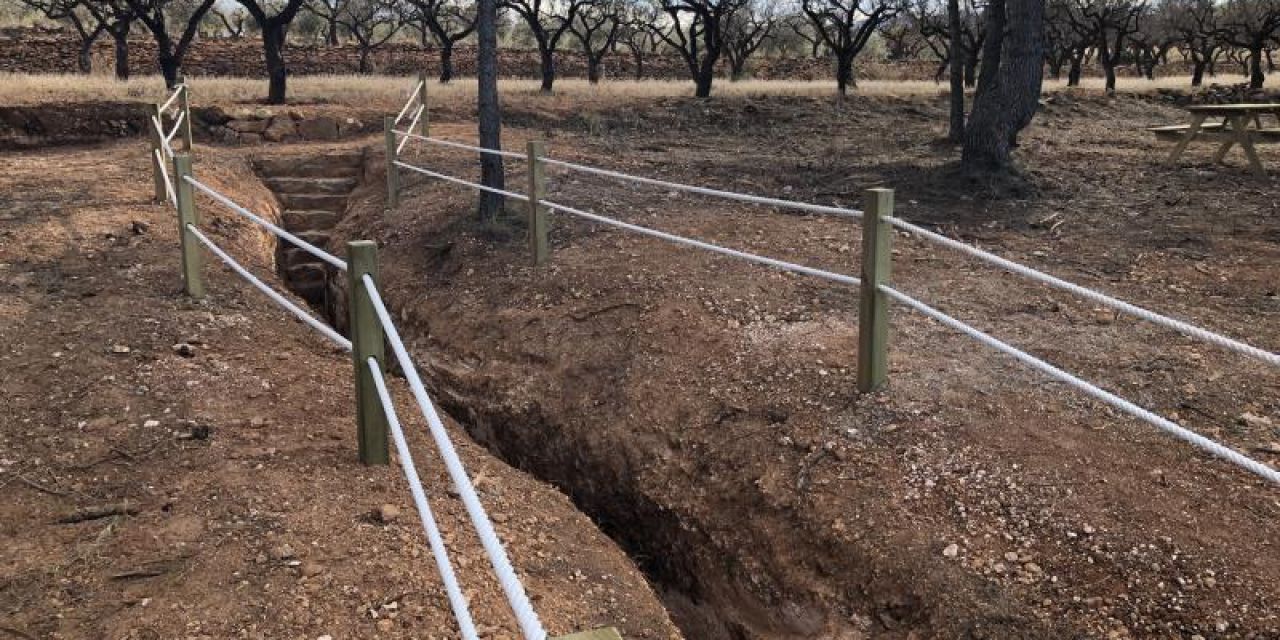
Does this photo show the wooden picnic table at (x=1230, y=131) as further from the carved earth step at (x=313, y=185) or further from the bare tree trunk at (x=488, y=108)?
the carved earth step at (x=313, y=185)

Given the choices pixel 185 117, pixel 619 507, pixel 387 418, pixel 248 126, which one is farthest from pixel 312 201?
pixel 387 418

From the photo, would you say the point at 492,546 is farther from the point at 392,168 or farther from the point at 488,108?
the point at 392,168

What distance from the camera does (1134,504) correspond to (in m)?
3.85

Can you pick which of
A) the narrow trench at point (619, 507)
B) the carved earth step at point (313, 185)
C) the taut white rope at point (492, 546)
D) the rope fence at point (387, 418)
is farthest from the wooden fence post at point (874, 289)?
the carved earth step at point (313, 185)

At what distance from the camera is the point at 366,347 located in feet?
12.6

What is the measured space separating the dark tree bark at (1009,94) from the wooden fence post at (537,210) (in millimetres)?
5135

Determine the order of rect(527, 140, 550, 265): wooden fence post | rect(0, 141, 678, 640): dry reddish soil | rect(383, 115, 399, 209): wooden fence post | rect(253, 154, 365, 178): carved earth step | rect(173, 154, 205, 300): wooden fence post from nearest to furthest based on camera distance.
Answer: rect(0, 141, 678, 640): dry reddish soil → rect(173, 154, 205, 300): wooden fence post → rect(527, 140, 550, 265): wooden fence post → rect(383, 115, 399, 209): wooden fence post → rect(253, 154, 365, 178): carved earth step

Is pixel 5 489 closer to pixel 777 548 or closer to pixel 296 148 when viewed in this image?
pixel 777 548

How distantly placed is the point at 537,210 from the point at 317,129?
896 centimetres

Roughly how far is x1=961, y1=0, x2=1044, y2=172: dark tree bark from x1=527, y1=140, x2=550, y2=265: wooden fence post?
202 inches

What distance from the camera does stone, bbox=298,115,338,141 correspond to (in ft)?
49.1

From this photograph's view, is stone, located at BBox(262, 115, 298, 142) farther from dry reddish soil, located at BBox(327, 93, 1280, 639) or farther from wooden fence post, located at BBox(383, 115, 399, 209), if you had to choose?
dry reddish soil, located at BBox(327, 93, 1280, 639)

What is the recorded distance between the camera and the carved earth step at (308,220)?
35.8 feet

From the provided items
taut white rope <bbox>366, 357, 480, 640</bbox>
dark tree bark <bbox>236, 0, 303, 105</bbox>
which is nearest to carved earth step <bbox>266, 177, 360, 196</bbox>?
dark tree bark <bbox>236, 0, 303, 105</bbox>
